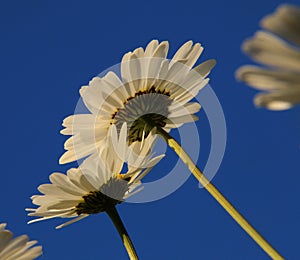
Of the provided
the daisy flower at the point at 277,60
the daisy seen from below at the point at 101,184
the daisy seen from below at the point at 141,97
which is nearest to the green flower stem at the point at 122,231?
the daisy seen from below at the point at 101,184

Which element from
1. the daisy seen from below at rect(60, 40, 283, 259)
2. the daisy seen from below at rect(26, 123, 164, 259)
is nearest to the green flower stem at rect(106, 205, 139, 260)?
the daisy seen from below at rect(26, 123, 164, 259)

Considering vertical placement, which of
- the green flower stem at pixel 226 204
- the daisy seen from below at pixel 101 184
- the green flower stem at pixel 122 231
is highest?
the daisy seen from below at pixel 101 184

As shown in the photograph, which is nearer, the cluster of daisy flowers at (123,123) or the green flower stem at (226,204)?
the green flower stem at (226,204)

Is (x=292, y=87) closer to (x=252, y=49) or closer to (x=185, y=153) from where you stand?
(x=252, y=49)

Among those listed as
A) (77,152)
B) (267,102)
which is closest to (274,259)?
(267,102)

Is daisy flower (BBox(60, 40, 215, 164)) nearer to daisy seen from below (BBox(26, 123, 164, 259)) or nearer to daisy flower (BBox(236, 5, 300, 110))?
daisy seen from below (BBox(26, 123, 164, 259))

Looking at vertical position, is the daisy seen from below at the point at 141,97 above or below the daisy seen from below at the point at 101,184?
above

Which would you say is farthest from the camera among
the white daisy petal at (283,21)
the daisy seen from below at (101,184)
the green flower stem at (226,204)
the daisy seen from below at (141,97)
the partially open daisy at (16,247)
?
the daisy seen from below at (141,97)

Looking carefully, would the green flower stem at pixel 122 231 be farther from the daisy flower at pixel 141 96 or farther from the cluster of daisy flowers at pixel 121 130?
the daisy flower at pixel 141 96
